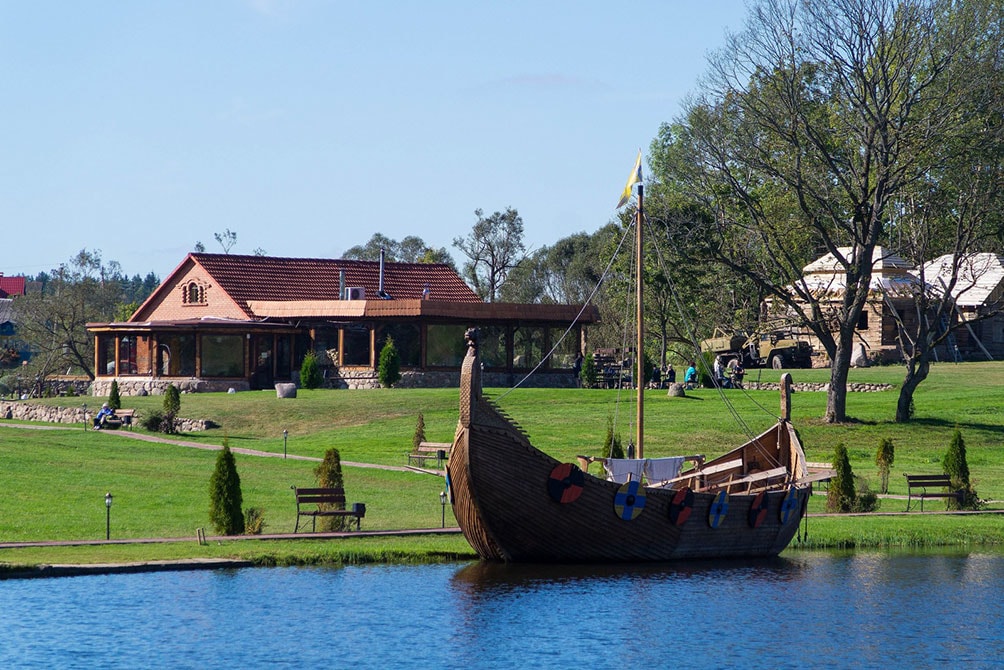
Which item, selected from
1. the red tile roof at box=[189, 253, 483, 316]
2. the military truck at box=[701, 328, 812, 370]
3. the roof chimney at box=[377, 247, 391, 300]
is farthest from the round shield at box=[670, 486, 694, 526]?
the roof chimney at box=[377, 247, 391, 300]

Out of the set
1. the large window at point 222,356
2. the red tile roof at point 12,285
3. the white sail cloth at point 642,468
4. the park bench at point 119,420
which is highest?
the red tile roof at point 12,285

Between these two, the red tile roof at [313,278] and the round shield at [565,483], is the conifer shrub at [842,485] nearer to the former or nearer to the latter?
the round shield at [565,483]

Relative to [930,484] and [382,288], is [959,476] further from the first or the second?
[382,288]

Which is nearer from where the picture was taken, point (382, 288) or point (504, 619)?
point (504, 619)

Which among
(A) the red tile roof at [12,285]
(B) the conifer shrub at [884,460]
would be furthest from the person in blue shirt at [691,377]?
(A) the red tile roof at [12,285]

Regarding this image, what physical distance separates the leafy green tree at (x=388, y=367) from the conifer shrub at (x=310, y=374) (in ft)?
8.81

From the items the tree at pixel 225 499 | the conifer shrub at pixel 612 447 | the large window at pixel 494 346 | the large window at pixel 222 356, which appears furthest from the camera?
the large window at pixel 494 346

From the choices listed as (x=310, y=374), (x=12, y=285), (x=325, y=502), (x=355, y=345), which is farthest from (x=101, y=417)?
(x=12, y=285)

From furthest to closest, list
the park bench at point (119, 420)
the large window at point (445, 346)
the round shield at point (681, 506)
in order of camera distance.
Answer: the large window at point (445, 346), the park bench at point (119, 420), the round shield at point (681, 506)

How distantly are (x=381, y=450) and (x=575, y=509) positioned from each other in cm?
1856

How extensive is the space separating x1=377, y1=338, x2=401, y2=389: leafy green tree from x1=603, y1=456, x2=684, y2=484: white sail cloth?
30.2m

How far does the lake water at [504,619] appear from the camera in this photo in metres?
19.4

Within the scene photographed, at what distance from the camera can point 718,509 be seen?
2652cm

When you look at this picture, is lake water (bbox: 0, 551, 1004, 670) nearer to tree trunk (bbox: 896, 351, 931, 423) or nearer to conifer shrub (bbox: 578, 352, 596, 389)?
tree trunk (bbox: 896, 351, 931, 423)
